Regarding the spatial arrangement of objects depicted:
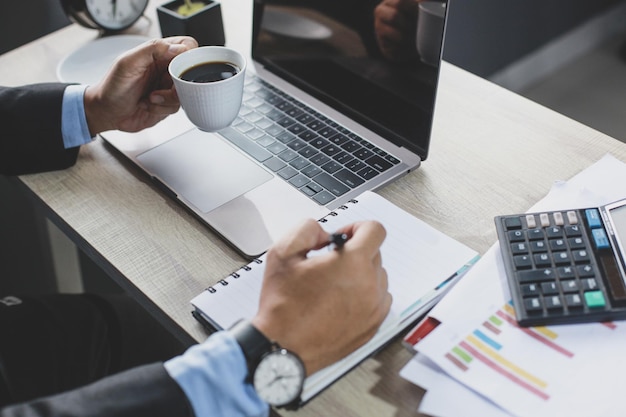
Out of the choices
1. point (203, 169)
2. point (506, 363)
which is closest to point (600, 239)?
point (506, 363)

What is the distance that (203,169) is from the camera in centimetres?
105

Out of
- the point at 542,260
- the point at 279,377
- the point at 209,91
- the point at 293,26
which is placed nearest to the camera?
the point at 279,377

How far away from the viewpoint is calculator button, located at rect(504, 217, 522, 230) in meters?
0.88

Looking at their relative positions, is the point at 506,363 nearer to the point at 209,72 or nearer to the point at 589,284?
the point at 589,284

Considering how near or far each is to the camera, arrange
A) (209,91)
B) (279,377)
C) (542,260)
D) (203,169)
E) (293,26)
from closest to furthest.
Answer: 1. (279,377)
2. (542,260)
3. (209,91)
4. (203,169)
5. (293,26)

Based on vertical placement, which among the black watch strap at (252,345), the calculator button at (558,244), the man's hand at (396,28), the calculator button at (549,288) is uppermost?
the man's hand at (396,28)

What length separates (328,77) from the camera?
1.14m

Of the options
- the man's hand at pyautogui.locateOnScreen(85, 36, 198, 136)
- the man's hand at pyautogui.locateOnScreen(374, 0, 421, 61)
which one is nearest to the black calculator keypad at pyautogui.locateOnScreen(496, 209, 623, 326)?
the man's hand at pyautogui.locateOnScreen(374, 0, 421, 61)

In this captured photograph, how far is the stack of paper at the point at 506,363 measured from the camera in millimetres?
719

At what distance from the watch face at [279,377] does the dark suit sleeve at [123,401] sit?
79 mm

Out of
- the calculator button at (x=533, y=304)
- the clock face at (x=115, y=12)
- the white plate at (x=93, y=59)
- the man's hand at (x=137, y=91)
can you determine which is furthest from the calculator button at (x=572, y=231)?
the clock face at (x=115, y=12)

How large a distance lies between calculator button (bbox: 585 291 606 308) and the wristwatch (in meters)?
0.31

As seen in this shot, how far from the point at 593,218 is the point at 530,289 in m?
0.14

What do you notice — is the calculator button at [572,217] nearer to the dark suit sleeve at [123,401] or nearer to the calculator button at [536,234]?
the calculator button at [536,234]
